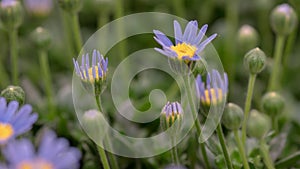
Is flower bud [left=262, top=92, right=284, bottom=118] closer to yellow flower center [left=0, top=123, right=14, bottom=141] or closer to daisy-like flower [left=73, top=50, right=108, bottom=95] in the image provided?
daisy-like flower [left=73, top=50, right=108, bottom=95]

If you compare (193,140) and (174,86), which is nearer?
(193,140)

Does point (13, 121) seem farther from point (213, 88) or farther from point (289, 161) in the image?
point (289, 161)

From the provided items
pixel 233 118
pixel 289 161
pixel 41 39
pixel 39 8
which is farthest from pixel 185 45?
pixel 39 8

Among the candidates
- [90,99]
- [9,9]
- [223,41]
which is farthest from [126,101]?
[223,41]

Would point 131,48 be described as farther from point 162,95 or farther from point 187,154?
point 187,154

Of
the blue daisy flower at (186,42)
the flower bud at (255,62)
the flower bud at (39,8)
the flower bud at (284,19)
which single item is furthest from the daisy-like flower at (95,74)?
the flower bud at (39,8)

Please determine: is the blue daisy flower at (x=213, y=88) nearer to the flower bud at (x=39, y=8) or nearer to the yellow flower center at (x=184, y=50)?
the yellow flower center at (x=184, y=50)
